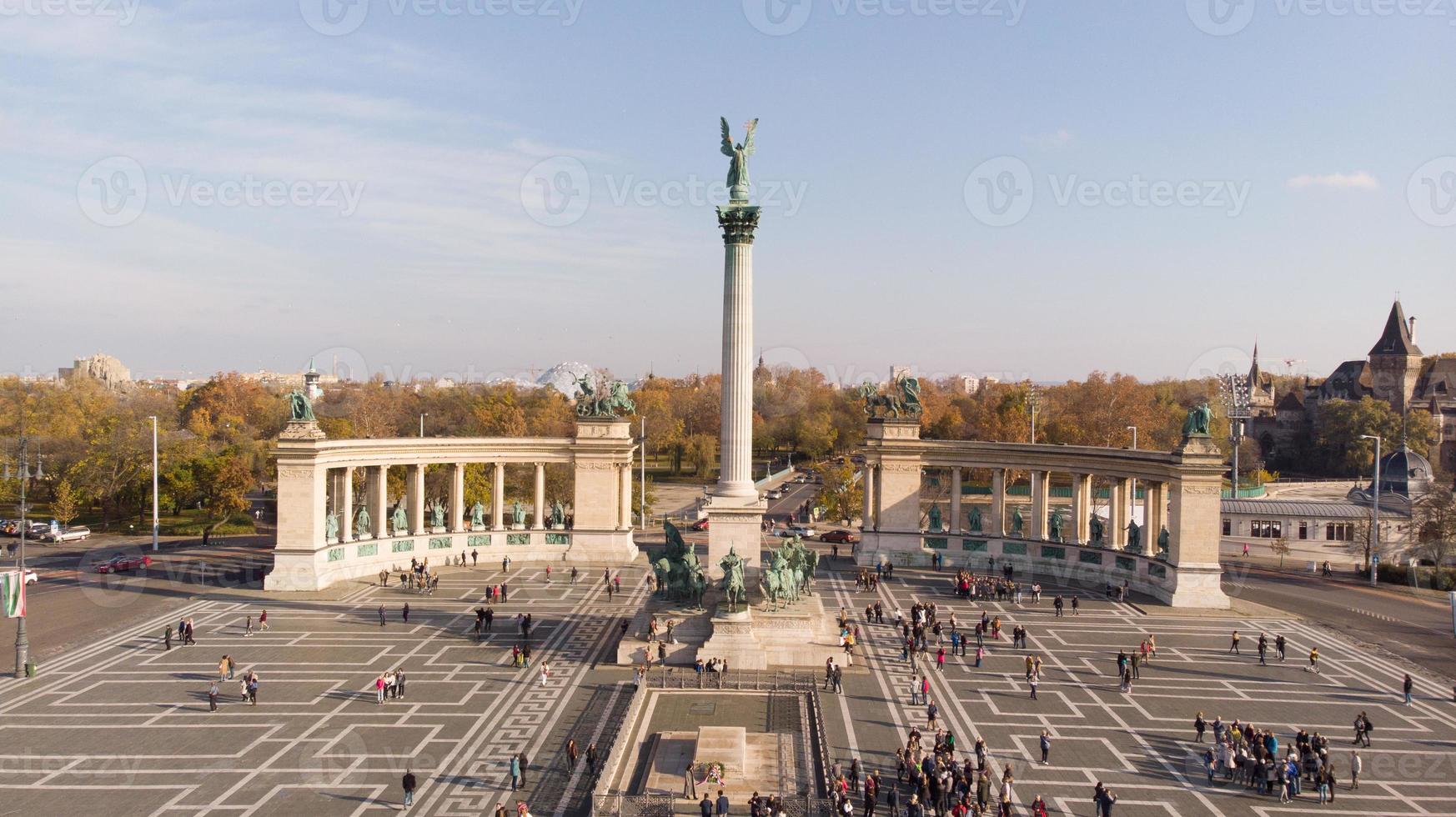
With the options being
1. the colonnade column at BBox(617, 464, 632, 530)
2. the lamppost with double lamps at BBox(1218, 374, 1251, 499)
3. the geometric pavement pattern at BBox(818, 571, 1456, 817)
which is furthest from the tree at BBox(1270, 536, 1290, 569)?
the colonnade column at BBox(617, 464, 632, 530)

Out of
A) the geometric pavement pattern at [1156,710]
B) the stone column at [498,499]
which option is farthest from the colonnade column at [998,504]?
the stone column at [498,499]

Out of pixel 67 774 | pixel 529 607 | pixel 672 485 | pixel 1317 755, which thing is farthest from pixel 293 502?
pixel 672 485

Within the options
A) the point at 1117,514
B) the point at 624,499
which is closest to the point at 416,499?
the point at 624,499

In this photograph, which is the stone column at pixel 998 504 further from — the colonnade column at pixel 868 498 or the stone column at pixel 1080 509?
the colonnade column at pixel 868 498

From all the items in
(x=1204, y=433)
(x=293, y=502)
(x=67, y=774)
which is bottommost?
(x=67, y=774)

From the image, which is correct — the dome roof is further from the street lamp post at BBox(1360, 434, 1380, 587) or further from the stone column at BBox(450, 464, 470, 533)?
the stone column at BBox(450, 464, 470, 533)

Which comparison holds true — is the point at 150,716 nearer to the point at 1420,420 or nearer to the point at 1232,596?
the point at 1232,596

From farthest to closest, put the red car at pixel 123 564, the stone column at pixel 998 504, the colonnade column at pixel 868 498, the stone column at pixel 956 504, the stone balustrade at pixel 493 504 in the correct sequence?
1. the colonnade column at pixel 868 498
2. the stone column at pixel 956 504
3. the stone column at pixel 998 504
4. the stone balustrade at pixel 493 504
5. the red car at pixel 123 564
